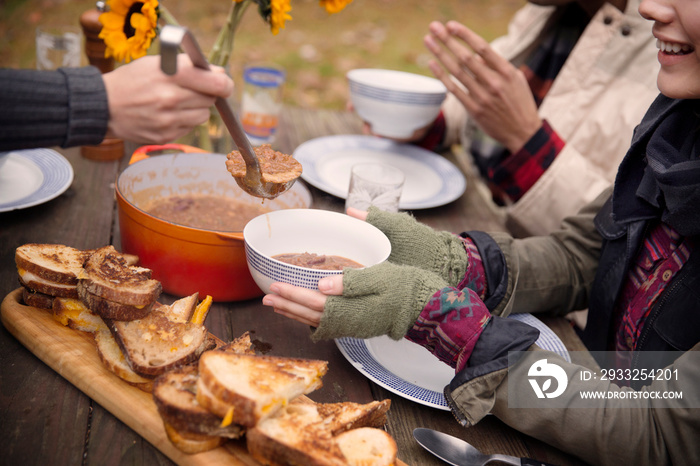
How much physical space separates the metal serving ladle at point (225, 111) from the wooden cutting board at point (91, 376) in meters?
0.48

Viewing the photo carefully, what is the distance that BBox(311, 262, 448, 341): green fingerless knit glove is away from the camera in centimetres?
114

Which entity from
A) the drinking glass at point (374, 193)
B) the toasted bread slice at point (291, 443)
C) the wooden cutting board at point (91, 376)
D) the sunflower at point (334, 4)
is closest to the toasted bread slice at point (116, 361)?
the wooden cutting board at point (91, 376)

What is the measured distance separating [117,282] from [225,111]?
392 millimetres

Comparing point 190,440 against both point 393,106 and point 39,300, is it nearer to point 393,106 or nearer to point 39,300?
point 39,300

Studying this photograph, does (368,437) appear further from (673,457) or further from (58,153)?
(58,153)

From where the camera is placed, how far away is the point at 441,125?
8.35 ft

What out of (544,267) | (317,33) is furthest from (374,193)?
(317,33)

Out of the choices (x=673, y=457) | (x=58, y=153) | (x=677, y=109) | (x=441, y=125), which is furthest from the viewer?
(x=441, y=125)

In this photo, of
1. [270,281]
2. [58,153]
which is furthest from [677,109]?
[58,153]

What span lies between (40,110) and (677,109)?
149 centimetres

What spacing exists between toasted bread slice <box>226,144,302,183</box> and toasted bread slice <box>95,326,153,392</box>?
0.45 meters

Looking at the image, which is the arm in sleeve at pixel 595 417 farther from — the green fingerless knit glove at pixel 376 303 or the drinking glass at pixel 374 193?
the drinking glass at pixel 374 193

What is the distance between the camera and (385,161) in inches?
90.4

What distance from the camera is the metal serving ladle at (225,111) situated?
34.2 inches
